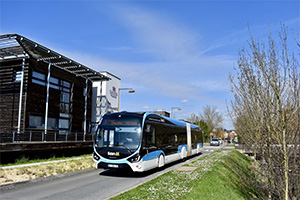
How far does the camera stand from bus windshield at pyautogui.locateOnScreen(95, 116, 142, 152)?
11.6m

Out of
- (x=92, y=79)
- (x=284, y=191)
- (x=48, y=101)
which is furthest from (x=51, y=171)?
(x=92, y=79)

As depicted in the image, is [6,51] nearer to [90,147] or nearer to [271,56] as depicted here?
[90,147]

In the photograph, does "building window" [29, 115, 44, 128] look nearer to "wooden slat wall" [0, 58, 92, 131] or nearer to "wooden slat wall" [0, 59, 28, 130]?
"wooden slat wall" [0, 58, 92, 131]

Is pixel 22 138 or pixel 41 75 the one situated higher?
pixel 41 75

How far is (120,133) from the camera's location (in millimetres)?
11961

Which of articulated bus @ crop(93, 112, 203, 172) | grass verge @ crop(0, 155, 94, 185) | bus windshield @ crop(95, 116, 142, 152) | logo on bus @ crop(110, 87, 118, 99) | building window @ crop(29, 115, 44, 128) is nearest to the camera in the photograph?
grass verge @ crop(0, 155, 94, 185)

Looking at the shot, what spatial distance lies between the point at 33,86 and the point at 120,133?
13985mm

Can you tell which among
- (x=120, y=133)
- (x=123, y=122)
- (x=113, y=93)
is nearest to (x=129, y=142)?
(x=120, y=133)

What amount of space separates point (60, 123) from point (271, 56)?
23668mm

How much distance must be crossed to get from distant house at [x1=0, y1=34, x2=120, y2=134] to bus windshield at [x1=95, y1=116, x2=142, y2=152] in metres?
9.18

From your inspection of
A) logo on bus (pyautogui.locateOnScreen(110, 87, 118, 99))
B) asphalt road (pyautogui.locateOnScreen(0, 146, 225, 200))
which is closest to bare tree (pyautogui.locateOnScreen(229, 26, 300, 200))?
asphalt road (pyautogui.locateOnScreen(0, 146, 225, 200))

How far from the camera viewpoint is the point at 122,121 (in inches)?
480

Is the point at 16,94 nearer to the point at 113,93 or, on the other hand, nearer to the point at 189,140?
the point at 189,140

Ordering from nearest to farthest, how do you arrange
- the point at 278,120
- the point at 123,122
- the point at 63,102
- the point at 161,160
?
the point at 278,120 → the point at 123,122 → the point at 161,160 → the point at 63,102
